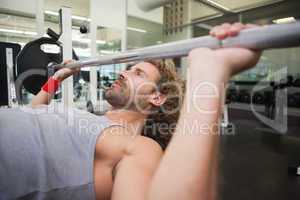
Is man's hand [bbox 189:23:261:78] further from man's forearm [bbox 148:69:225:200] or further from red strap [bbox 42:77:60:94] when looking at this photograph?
red strap [bbox 42:77:60:94]

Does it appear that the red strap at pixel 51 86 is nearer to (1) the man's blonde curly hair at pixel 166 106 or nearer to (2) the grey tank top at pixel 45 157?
(2) the grey tank top at pixel 45 157

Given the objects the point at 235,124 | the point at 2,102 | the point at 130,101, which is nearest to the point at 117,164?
the point at 130,101

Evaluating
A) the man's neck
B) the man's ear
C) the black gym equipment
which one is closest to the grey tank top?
the man's neck

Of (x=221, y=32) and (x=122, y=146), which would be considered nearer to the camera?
(x=221, y=32)

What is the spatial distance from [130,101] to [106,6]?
3.67m

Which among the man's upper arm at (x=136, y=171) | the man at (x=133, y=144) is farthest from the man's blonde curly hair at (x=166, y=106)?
the man's upper arm at (x=136, y=171)

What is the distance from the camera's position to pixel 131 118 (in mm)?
1268

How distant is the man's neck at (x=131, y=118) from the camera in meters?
1.24

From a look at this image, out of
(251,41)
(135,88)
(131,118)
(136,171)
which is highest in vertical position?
(251,41)

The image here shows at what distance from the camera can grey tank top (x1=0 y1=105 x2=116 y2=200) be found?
0.81 m

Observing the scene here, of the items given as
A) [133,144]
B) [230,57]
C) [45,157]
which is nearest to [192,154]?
[230,57]

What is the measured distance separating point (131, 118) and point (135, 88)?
16cm

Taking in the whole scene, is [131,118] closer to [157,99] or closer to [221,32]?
[157,99]

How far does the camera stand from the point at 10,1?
4297mm
